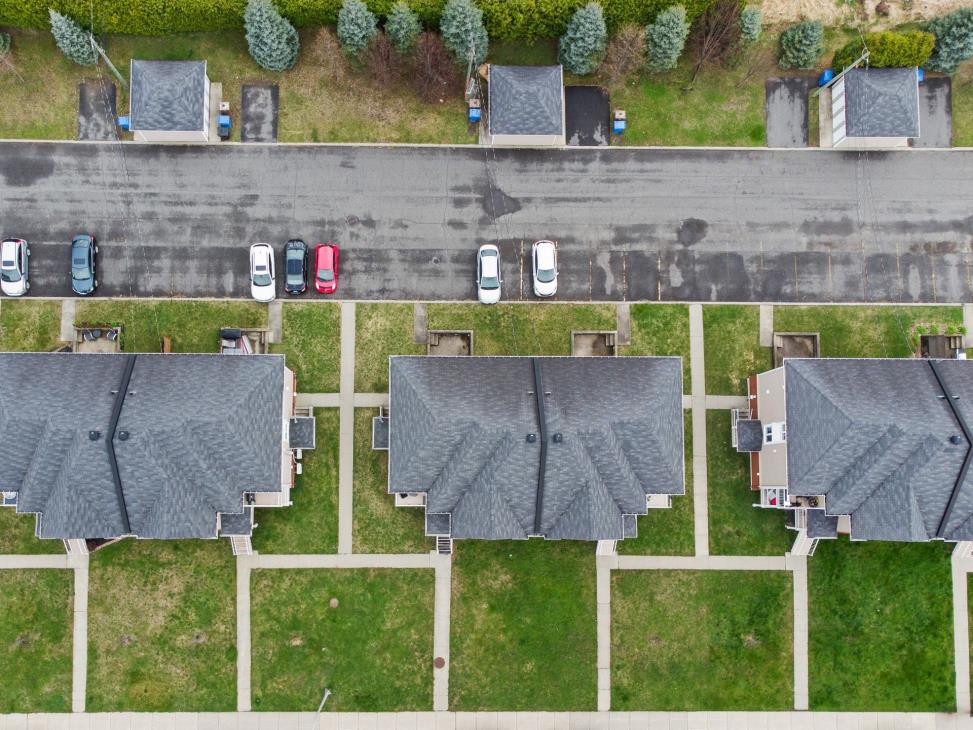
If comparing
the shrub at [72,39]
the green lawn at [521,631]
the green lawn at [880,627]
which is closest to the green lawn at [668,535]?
the green lawn at [521,631]

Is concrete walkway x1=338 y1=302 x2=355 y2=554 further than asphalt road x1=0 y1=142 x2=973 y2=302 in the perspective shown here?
No

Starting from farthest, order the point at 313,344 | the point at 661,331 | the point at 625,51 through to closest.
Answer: the point at 661,331
the point at 313,344
the point at 625,51

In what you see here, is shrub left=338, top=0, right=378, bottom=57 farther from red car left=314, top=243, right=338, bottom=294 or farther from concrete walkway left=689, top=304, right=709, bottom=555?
concrete walkway left=689, top=304, right=709, bottom=555

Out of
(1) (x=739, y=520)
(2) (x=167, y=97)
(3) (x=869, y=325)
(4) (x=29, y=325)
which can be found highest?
(2) (x=167, y=97)

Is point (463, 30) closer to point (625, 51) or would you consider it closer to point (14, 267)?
point (625, 51)

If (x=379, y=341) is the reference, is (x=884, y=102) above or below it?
above

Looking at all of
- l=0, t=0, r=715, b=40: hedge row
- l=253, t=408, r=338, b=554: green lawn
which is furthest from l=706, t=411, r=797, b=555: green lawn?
l=0, t=0, r=715, b=40: hedge row

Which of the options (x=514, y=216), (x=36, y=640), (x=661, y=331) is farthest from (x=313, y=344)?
(x=36, y=640)
